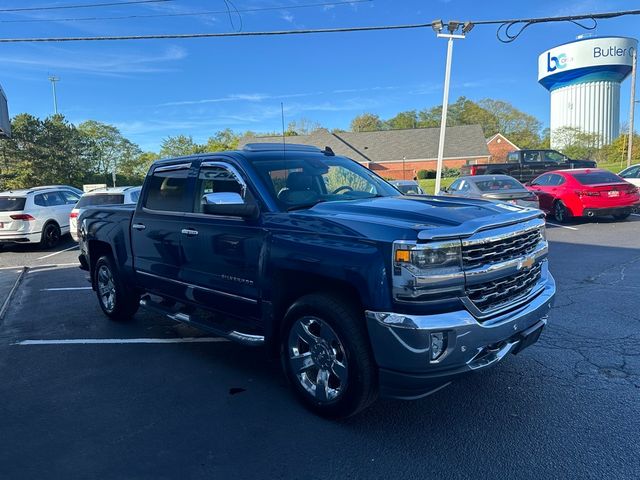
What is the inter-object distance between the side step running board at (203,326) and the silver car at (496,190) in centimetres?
885

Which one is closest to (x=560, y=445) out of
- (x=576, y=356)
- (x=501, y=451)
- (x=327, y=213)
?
(x=501, y=451)

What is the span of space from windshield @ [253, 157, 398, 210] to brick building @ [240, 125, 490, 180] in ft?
157

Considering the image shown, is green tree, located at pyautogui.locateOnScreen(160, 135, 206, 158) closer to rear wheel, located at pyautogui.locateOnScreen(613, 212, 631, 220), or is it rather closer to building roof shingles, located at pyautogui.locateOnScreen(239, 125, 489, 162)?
building roof shingles, located at pyautogui.locateOnScreen(239, 125, 489, 162)

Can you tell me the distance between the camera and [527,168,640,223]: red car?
13.4 m

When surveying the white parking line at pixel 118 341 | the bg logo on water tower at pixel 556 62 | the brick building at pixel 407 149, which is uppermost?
the bg logo on water tower at pixel 556 62

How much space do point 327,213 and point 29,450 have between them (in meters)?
2.68

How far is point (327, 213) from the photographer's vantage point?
12.3ft

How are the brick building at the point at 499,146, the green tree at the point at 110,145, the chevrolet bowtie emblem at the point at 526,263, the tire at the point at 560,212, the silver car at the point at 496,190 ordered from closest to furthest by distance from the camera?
the chevrolet bowtie emblem at the point at 526,263
the silver car at the point at 496,190
the tire at the point at 560,212
the brick building at the point at 499,146
the green tree at the point at 110,145

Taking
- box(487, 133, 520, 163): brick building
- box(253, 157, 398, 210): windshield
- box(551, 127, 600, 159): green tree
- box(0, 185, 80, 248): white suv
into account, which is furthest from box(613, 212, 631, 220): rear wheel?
box(487, 133, 520, 163): brick building

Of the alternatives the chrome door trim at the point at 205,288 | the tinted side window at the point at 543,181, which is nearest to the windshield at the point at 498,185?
the tinted side window at the point at 543,181

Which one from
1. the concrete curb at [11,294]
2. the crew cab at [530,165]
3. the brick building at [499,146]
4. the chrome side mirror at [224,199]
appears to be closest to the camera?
the chrome side mirror at [224,199]

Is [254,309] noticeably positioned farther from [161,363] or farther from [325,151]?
[325,151]

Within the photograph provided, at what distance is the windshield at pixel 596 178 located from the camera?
13633 millimetres

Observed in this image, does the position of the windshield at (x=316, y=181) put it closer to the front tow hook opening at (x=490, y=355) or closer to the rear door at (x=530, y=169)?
the front tow hook opening at (x=490, y=355)
